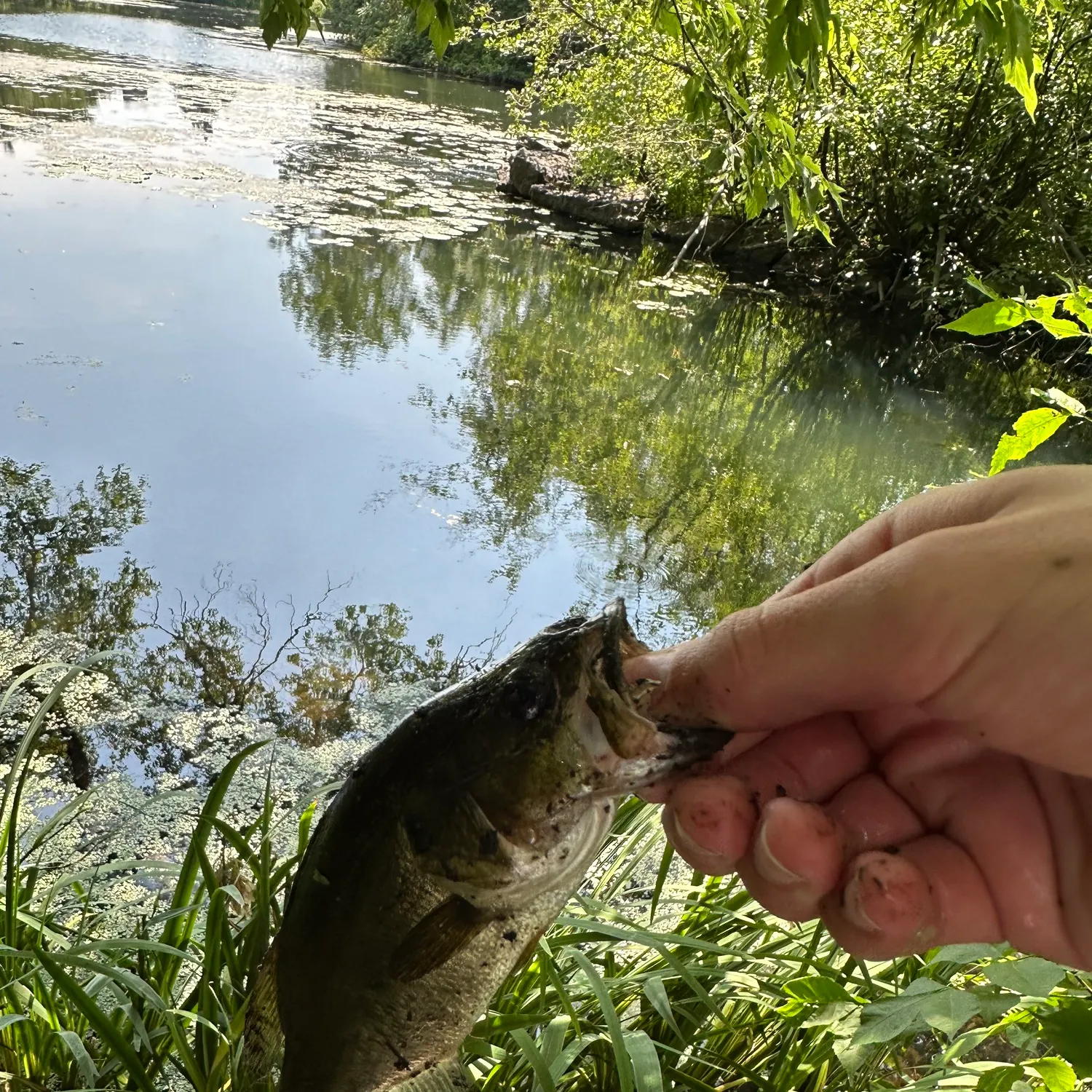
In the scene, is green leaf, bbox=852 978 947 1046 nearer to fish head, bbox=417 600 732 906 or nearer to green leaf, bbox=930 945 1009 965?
green leaf, bbox=930 945 1009 965

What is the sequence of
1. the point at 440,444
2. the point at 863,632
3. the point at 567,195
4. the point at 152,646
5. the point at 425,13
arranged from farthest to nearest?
the point at 567,195, the point at 440,444, the point at 152,646, the point at 425,13, the point at 863,632

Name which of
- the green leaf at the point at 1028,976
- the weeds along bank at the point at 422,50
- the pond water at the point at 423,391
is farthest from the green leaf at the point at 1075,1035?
the weeds along bank at the point at 422,50

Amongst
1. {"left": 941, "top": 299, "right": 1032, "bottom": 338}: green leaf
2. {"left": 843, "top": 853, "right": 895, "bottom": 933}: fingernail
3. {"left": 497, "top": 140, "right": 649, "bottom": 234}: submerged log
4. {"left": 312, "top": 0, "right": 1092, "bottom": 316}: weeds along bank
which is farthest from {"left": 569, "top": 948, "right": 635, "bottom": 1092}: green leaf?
{"left": 497, "top": 140, "right": 649, "bottom": 234}: submerged log

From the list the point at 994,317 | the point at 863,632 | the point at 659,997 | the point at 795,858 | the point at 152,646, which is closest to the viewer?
the point at 863,632

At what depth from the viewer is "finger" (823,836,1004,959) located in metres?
1.46

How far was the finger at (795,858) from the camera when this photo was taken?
149cm

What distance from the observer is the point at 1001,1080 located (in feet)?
4.44

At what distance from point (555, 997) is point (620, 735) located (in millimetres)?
1295

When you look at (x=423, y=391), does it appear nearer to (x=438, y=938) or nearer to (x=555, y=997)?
(x=555, y=997)

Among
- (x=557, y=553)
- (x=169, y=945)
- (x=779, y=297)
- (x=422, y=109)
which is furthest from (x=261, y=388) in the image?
(x=422, y=109)

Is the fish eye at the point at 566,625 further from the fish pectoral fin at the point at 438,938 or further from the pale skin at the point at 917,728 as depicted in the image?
the fish pectoral fin at the point at 438,938

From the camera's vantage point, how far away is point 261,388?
23.4 feet

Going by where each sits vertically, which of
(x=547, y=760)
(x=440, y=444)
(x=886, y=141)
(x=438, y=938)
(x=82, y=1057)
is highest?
(x=886, y=141)

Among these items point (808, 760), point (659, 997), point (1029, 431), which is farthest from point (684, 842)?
point (1029, 431)
